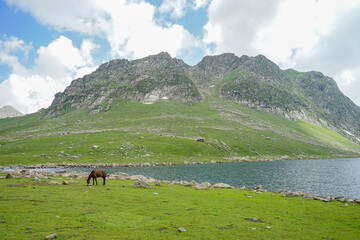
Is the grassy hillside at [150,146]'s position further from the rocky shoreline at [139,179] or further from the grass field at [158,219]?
the grass field at [158,219]

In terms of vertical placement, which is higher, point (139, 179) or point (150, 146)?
point (139, 179)

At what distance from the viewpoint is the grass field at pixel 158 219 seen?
13.2m

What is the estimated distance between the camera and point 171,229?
47.6 ft

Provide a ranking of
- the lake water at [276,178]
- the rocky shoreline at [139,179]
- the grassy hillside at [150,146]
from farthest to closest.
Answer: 1. the grassy hillside at [150,146]
2. the lake water at [276,178]
3. the rocky shoreline at [139,179]

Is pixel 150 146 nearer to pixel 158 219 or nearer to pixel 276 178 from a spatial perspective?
pixel 276 178

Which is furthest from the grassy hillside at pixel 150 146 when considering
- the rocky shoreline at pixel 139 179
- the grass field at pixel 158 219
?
the grass field at pixel 158 219

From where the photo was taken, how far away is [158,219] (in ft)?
54.4

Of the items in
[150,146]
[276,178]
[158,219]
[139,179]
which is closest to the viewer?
[158,219]

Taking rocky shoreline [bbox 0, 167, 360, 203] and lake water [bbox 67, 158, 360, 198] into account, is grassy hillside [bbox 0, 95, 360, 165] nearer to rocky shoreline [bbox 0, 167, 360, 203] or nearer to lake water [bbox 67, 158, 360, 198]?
lake water [bbox 67, 158, 360, 198]

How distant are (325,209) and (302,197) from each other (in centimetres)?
743

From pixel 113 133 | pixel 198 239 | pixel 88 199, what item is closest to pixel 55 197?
pixel 88 199

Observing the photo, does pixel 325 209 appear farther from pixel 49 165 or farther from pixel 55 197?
pixel 49 165

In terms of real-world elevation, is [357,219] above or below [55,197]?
below

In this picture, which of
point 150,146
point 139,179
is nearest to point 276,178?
point 139,179
